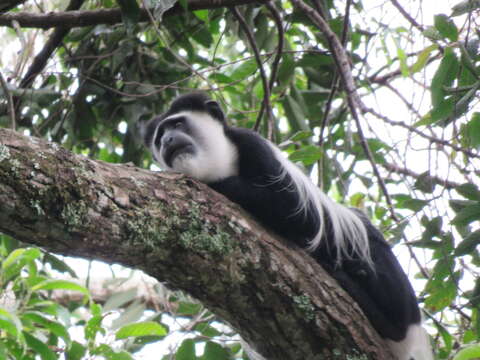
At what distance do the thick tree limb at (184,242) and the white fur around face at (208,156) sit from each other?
0.52 meters

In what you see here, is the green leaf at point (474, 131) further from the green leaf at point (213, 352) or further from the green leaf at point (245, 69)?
the green leaf at point (245, 69)

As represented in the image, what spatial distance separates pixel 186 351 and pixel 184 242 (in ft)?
2.26

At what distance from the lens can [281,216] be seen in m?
1.89

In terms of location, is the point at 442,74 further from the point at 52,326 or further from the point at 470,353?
the point at 52,326

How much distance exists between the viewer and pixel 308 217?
2.06 meters

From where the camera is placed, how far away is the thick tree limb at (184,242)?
3.92 ft

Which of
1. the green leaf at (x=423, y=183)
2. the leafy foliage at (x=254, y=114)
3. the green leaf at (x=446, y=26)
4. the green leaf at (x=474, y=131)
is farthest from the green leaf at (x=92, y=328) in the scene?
the green leaf at (x=446, y=26)

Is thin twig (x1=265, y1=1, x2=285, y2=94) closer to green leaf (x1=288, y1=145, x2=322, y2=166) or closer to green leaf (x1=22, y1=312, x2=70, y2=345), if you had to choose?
green leaf (x1=288, y1=145, x2=322, y2=166)

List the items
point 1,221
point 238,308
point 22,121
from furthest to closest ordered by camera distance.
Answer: point 22,121, point 238,308, point 1,221

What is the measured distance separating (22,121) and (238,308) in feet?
4.85

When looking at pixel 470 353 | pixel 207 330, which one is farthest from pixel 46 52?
pixel 470 353

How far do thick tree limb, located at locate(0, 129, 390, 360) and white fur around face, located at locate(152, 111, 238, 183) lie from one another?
518 millimetres

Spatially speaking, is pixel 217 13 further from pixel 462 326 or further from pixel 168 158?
pixel 462 326

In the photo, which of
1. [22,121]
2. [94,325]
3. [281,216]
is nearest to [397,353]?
[281,216]
